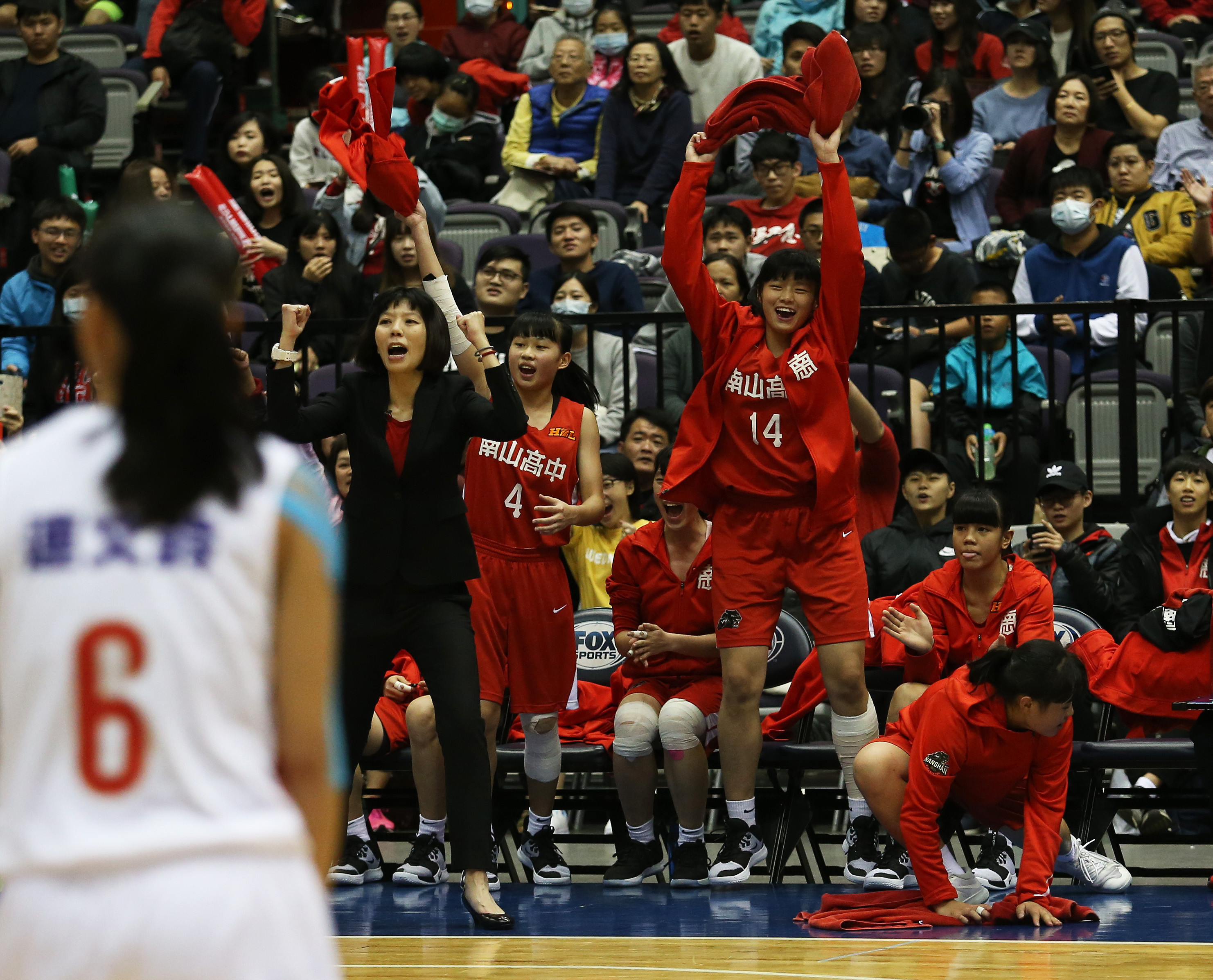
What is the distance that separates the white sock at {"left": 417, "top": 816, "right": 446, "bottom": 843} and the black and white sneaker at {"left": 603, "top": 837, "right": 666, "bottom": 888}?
63 cm

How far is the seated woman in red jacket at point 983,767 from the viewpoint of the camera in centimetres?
523

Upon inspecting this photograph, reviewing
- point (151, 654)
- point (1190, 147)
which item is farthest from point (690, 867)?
point (1190, 147)

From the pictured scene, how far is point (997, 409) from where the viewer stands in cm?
768

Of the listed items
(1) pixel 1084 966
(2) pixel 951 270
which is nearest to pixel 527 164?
(2) pixel 951 270

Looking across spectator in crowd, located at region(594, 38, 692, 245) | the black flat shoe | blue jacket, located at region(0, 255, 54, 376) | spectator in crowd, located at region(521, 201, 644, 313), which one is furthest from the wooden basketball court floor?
spectator in crowd, located at region(594, 38, 692, 245)

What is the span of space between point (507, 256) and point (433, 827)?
2.92 m

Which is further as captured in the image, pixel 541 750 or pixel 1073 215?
pixel 1073 215

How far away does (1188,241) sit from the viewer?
28.8ft

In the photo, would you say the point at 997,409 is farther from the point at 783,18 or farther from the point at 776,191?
the point at 783,18

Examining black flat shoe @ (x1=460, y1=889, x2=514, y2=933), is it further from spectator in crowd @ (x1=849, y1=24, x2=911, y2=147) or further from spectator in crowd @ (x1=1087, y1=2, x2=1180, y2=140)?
spectator in crowd @ (x1=1087, y1=2, x2=1180, y2=140)

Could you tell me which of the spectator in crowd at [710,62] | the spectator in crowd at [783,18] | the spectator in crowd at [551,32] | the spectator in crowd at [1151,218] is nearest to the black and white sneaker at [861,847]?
the spectator in crowd at [1151,218]

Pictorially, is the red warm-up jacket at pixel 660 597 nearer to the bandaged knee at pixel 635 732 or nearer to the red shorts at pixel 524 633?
the bandaged knee at pixel 635 732

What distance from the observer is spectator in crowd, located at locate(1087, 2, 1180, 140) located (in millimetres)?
9930

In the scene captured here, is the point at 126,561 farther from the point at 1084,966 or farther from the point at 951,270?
the point at 951,270
